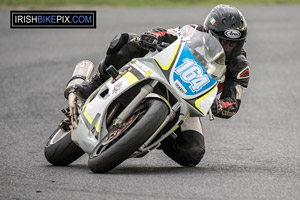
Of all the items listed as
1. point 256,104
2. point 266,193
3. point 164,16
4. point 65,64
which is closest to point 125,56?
point 266,193

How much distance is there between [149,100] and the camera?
22.0 feet

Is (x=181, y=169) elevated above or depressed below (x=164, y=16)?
above

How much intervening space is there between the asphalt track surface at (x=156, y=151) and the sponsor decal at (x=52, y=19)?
0.39 meters

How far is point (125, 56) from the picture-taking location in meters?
7.69

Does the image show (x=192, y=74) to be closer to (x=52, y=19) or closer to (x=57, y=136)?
(x=57, y=136)

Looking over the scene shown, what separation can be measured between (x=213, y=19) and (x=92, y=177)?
1972 millimetres

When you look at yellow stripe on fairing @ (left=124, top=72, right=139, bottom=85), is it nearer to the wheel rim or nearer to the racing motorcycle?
the racing motorcycle

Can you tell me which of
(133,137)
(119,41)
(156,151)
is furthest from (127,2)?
(133,137)

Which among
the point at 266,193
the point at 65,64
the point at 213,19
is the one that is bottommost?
the point at 65,64

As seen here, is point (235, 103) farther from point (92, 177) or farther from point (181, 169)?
point (92, 177)

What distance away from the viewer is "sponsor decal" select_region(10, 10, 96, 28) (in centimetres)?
2067

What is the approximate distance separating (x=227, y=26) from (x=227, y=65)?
0.47 meters

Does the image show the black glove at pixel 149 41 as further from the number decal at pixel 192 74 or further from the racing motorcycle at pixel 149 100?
the number decal at pixel 192 74

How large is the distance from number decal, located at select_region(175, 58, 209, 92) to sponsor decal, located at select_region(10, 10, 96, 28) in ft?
45.1
